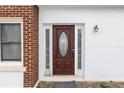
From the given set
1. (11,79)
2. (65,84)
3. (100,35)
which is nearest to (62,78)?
(65,84)

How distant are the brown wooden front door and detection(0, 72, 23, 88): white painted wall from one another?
2.47 m

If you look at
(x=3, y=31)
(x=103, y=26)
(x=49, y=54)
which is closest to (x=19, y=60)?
(x=3, y=31)

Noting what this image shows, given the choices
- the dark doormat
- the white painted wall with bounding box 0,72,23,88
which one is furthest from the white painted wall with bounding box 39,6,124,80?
the white painted wall with bounding box 0,72,23,88

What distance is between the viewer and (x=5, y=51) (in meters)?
10.7

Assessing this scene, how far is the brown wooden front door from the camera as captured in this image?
491 inches

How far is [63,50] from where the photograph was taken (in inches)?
495

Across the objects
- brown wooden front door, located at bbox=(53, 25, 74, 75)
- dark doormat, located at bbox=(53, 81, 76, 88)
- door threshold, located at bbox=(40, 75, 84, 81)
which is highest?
brown wooden front door, located at bbox=(53, 25, 74, 75)

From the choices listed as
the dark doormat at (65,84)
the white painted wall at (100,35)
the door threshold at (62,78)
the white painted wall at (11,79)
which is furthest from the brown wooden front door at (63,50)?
the white painted wall at (11,79)

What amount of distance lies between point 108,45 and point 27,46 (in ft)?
11.6

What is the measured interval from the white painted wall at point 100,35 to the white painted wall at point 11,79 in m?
2.74

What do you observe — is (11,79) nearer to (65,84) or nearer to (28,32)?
(28,32)

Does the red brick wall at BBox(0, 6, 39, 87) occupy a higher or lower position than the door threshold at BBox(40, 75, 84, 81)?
higher

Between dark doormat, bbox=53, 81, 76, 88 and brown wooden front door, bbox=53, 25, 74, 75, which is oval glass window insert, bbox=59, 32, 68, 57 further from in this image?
dark doormat, bbox=53, 81, 76, 88
